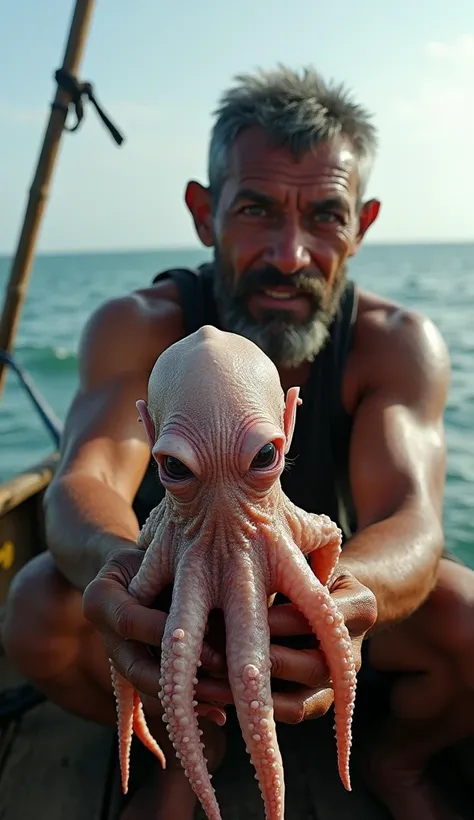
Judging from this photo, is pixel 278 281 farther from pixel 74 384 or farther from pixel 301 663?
pixel 74 384

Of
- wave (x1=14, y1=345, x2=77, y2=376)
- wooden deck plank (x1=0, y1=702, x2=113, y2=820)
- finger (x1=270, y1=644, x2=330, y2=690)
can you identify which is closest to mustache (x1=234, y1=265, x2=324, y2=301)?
finger (x1=270, y1=644, x2=330, y2=690)

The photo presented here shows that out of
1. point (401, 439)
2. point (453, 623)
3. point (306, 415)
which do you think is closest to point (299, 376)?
point (306, 415)

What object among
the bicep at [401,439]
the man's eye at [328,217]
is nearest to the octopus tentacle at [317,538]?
the bicep at [401,439]

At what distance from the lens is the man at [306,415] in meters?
2.05

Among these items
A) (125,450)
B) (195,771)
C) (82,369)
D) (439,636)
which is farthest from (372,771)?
(82,369)

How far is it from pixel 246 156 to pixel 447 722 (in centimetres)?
181

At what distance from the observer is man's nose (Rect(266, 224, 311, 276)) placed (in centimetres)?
231

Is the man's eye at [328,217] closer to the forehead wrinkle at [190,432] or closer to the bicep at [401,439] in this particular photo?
the bicep at [401,439]

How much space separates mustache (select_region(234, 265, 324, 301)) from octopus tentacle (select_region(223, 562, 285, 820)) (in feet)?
4.53

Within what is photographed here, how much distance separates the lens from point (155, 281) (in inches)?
114

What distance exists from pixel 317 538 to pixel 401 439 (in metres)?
1.06

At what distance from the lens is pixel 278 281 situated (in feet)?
7.80

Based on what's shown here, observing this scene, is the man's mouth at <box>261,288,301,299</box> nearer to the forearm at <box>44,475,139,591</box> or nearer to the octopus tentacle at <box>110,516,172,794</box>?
the forearm at <box>44,475,139,591</box>

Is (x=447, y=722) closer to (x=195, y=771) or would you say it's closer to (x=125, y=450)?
(x=125, y=450)
